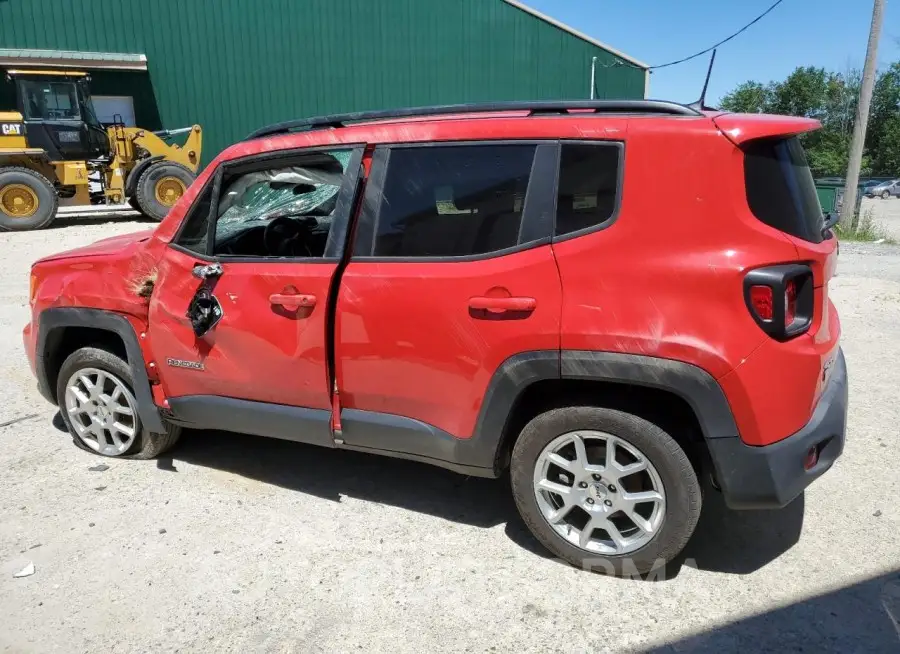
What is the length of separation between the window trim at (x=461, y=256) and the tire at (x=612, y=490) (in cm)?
70

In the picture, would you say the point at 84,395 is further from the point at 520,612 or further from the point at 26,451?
the point at 520,612

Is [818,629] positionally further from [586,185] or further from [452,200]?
[452,200]

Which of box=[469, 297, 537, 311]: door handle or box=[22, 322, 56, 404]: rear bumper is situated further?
box=[22, 322, 56, 404]: rear bumper

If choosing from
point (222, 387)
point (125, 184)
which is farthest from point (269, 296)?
point (125, 184)

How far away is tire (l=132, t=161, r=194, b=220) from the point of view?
14.7 metres

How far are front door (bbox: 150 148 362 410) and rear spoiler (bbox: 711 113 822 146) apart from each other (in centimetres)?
153

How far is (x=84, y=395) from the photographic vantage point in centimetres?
393

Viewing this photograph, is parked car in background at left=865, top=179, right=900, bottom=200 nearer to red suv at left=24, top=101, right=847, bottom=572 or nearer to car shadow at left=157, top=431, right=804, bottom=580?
car shadow at left=157, top=431, right=804, bottom=580

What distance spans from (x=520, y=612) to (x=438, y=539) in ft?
2.02

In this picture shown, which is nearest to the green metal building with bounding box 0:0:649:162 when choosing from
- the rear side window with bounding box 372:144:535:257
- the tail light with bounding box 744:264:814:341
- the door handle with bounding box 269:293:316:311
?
the door handle with bounding box 269:293:316:311

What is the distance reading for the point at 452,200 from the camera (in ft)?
9.46

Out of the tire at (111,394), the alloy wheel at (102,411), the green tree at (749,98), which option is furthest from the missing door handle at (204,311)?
the green tree at (749,98)

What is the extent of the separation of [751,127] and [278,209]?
8.33ft

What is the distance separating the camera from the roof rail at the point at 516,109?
260 centimetres
